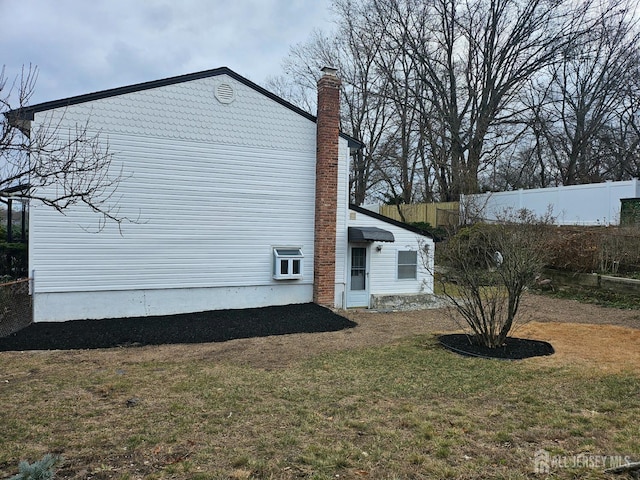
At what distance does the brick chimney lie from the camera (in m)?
11.4

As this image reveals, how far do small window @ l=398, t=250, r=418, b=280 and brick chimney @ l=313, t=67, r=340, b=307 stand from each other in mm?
2315

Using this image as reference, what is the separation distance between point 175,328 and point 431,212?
1892 cm

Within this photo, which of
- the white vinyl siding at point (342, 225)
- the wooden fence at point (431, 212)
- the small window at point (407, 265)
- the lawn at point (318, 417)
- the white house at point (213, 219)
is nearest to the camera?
the lawn at point (318, 417)

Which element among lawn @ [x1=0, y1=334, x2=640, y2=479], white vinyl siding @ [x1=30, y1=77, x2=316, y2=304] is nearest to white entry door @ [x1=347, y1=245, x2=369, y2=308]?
white vinyl siding @ [x1=30, y1=77, x2=316, y2=304]

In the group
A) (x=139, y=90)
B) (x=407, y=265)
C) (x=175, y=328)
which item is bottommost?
(x=175, y=328)

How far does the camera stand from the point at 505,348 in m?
6.92

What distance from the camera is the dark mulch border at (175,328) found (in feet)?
25.4

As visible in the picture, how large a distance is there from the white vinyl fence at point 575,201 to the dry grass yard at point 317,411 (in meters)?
11.2

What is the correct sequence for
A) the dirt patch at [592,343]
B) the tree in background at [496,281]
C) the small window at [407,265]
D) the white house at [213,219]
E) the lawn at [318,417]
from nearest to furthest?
the lawn at [318,417]
the dirt patch at [592,343]
the tree in background at [496,281]
the white house at [213,219]
the small window at [407,265]

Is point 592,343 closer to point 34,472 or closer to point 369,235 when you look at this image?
point 369,235

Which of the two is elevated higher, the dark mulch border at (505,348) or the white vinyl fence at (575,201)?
the white vinyl fence at (575,201)

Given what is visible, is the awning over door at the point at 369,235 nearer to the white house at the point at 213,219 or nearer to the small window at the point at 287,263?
the white house at the point at 213,219

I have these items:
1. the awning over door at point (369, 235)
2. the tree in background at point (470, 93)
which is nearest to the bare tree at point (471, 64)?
the tree in background at point (470, 93)

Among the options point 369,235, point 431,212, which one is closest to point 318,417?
point 369,235
